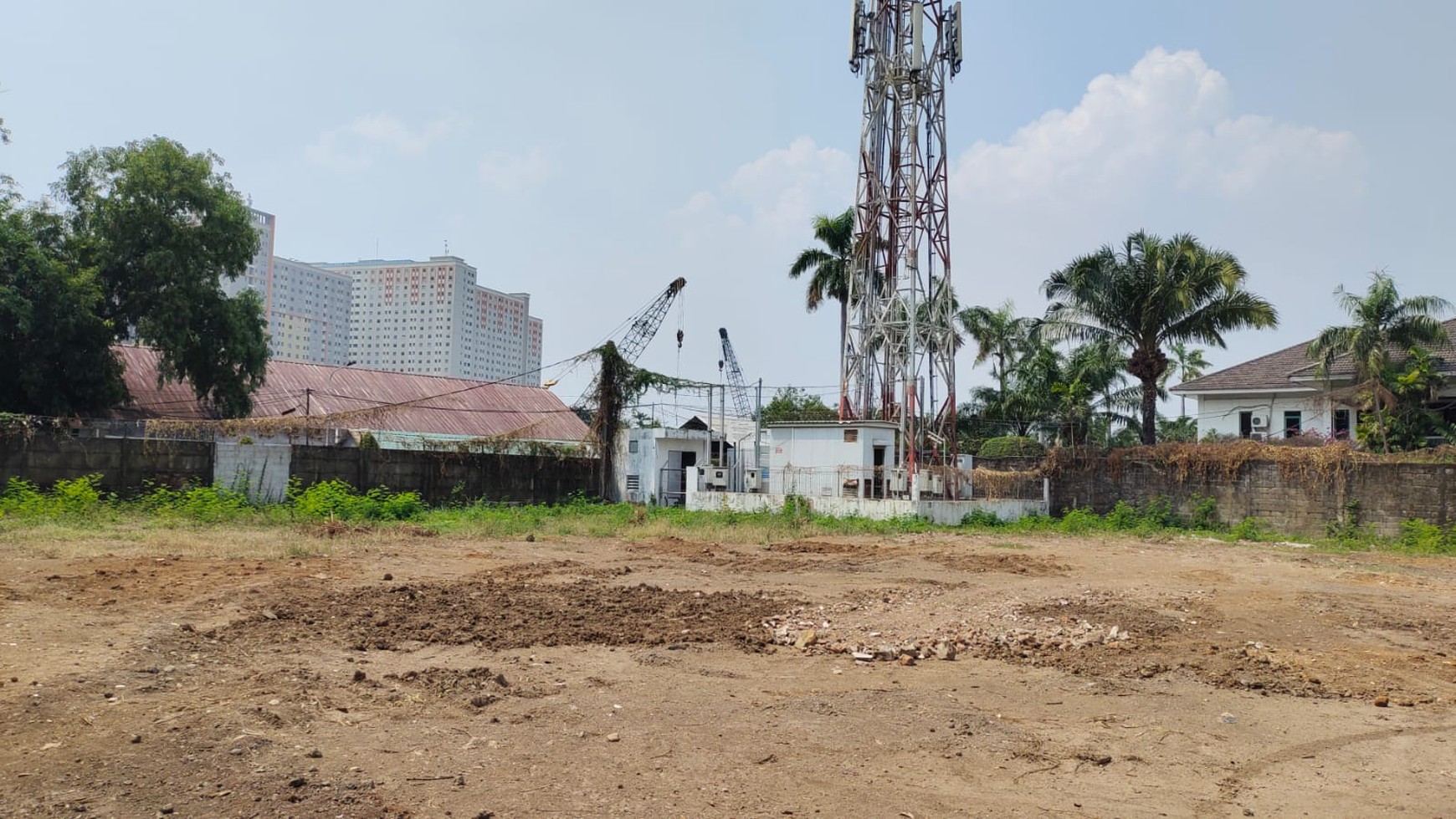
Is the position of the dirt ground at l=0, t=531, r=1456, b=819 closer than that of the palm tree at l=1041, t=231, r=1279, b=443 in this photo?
Yes

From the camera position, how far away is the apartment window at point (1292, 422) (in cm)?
3128

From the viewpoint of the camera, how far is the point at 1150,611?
37.3 ft

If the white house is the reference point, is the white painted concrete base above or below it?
below

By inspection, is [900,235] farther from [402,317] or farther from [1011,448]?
[402,317]

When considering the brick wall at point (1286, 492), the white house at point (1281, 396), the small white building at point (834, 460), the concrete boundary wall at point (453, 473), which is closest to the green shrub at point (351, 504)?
the concrete boundary wall at point (453, 473)

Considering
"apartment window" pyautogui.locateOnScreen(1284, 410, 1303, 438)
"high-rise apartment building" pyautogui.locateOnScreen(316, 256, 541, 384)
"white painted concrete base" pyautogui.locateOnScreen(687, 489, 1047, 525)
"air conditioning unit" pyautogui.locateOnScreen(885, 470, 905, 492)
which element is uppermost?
"high-rise apartment building" pyautogui.locateOnScreen(316, 256, 541, 384)

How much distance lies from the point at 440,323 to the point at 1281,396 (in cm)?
9027

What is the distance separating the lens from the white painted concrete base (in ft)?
83.0

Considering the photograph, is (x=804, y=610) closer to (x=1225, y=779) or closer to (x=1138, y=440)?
(x=1225, y=779)

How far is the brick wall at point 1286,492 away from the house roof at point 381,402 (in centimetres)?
1903

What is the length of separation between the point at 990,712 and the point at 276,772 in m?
4.65

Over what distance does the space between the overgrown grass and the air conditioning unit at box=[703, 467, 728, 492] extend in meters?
2.04

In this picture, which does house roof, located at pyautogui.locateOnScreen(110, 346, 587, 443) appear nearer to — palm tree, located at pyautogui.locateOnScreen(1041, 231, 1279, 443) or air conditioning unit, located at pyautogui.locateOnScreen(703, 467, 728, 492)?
air conditioning unit, located at pyautogui.locateOnScreen(703, 467, 728, 492)

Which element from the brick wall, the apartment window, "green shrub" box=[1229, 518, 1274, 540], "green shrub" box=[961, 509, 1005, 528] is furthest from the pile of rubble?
the apartment window
